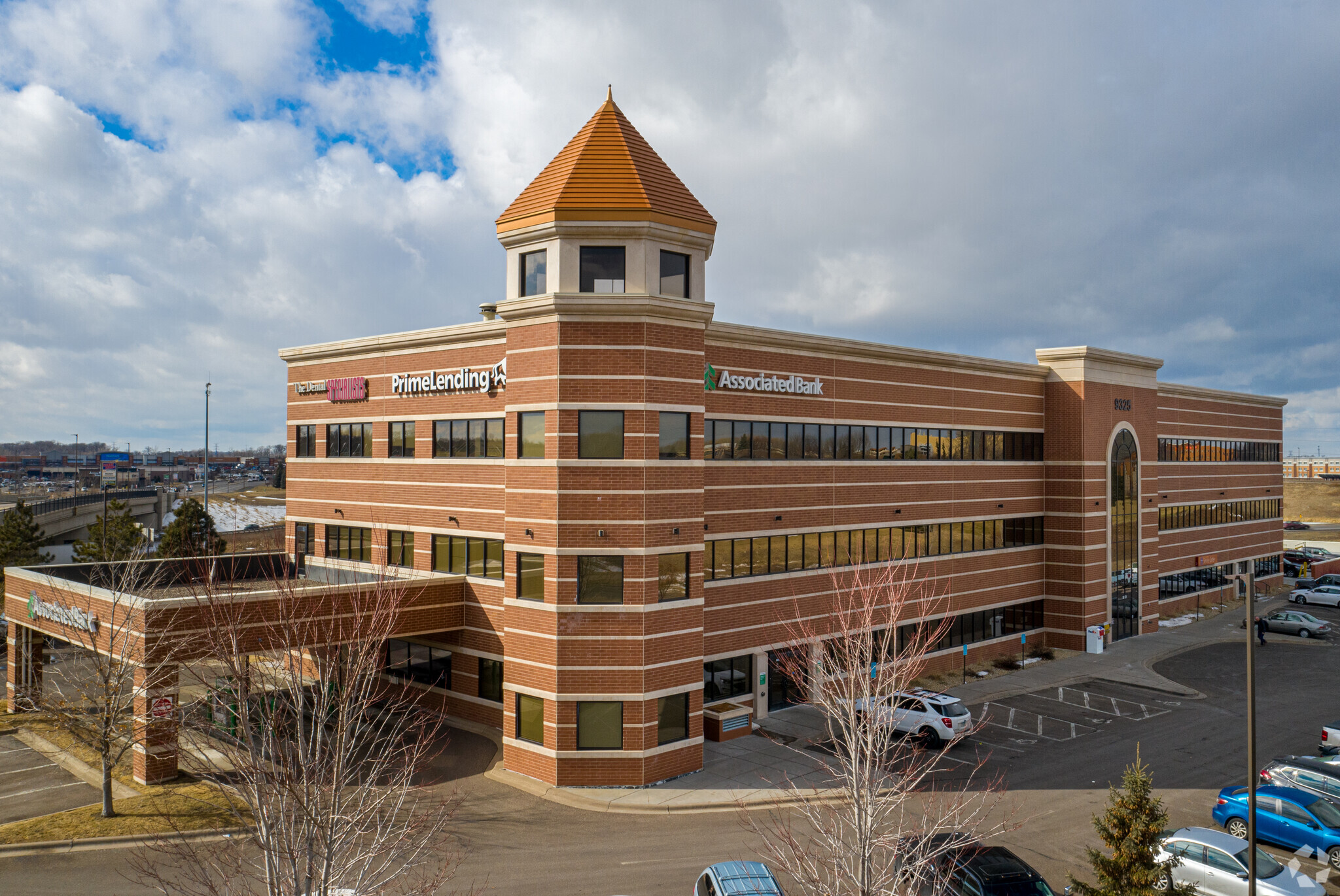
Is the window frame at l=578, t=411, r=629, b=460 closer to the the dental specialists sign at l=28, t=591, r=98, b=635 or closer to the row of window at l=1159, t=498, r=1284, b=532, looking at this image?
the the dental specialists sign at l=28, t=591, r=98, b=635

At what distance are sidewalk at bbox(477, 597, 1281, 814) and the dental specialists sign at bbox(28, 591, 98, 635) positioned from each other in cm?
1300

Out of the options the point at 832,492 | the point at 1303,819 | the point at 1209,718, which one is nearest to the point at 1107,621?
the point at 1209,718

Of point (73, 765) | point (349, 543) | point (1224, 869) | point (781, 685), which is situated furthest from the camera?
point (349, 543)

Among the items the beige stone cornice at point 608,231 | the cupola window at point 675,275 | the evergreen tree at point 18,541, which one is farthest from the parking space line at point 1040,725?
the evergreen tree at point 18,541

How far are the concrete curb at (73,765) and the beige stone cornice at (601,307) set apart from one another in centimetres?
1861

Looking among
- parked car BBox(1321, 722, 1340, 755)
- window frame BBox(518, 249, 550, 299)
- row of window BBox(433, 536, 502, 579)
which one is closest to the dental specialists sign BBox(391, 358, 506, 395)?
window frame BBox(518, 249, 550, 299)

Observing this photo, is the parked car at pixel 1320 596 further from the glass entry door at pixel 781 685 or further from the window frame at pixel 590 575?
the window frame at pixel 590 575

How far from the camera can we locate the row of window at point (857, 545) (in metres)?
31.5

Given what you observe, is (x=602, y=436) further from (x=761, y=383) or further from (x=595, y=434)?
(x=761, y=383)

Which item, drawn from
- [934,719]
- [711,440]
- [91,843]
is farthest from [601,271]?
[91,843]

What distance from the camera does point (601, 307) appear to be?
24875 millimetres

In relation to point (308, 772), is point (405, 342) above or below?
above

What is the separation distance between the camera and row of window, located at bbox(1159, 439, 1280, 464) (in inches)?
2124

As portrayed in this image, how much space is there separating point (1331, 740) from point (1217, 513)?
A: 35.4 meters
